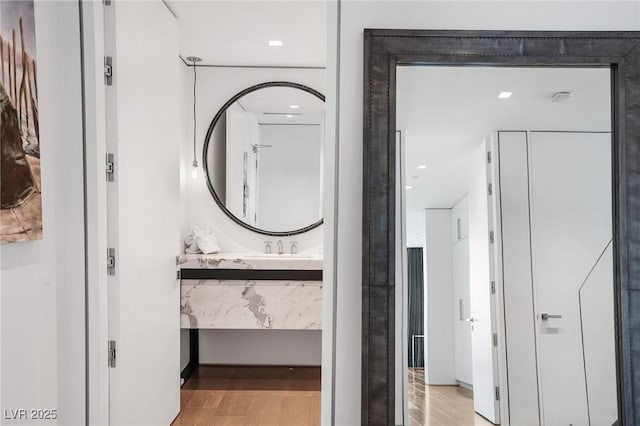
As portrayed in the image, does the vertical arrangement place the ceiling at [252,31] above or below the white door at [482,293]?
above

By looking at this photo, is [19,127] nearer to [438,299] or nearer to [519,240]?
[438,299]

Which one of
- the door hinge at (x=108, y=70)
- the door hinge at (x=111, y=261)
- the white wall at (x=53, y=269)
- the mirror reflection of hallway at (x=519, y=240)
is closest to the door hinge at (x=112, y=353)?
the white wall at (x=53, y=269)

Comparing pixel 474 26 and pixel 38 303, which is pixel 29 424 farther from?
pixel 474 26

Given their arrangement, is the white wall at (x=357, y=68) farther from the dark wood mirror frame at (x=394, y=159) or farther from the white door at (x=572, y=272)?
the white door at (x=572, y=272)

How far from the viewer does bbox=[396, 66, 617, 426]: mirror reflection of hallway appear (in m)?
1.73

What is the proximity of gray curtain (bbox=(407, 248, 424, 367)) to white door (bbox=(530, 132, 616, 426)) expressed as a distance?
0.40 metres

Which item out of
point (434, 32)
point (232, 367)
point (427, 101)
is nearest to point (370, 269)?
point (427, 101)

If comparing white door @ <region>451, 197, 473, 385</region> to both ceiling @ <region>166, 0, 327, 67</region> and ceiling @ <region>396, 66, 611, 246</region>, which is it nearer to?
ceiling @ <region>396, 66, 611, 246</region>

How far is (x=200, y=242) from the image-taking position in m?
3.88

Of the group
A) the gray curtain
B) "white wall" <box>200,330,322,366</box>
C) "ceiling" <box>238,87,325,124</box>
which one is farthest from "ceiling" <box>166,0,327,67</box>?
"white wall" <box>200,330,322,366</box>

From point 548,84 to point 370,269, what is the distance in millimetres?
898

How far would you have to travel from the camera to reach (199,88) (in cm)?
409

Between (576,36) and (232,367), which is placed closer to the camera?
(576,36)

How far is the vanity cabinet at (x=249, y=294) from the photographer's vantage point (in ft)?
11.3
